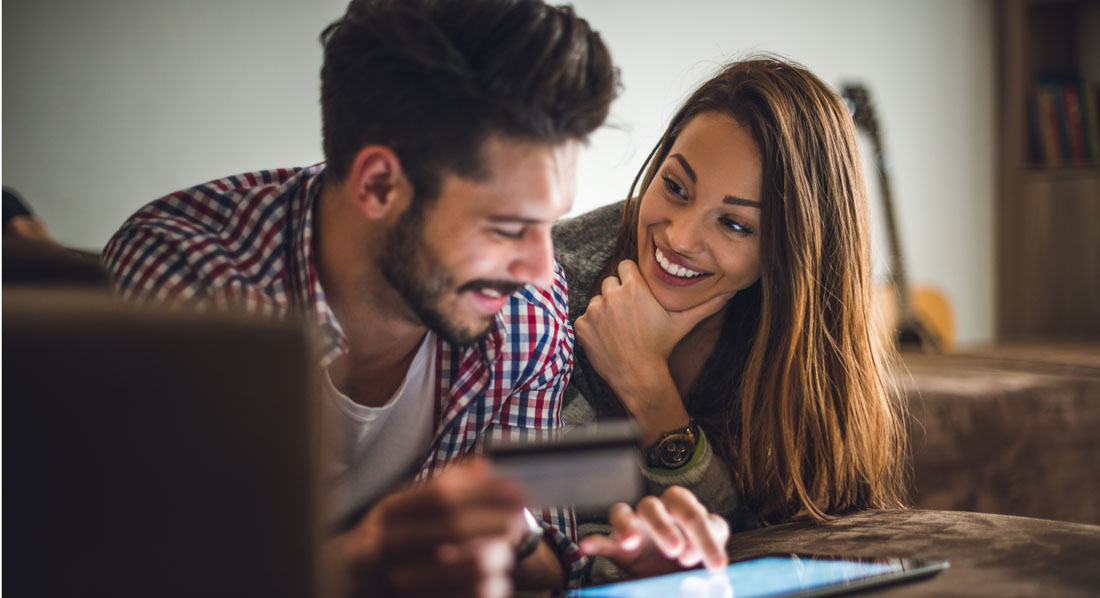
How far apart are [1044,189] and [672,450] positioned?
8.34 feet

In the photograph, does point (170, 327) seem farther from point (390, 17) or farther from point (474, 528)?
point (390, 17)

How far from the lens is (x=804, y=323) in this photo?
1097 mm

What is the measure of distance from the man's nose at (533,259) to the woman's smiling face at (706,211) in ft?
1.05

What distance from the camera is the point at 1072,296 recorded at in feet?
9.95

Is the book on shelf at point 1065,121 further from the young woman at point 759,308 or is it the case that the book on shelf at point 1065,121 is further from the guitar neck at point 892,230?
the young woman at point 759,308

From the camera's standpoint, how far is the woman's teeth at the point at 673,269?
1.10m

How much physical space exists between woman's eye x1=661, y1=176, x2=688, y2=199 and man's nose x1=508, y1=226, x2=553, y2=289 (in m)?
0.34

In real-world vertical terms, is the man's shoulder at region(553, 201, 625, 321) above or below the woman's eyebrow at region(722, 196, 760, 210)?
below

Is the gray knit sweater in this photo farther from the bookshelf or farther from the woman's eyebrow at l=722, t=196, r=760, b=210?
the bookshelf

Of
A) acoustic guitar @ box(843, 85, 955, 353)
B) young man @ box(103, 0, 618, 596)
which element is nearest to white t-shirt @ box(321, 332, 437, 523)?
young man @ box(103, 0, 618, 596)

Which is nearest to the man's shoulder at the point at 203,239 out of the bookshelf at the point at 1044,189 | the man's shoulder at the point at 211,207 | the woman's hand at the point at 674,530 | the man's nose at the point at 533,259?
the man's shoulder at the point at 211,207

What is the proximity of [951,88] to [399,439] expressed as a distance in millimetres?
2891

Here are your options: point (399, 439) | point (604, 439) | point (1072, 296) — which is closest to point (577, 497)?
point (604, 439)

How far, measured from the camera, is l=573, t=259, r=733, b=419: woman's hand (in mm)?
1098
